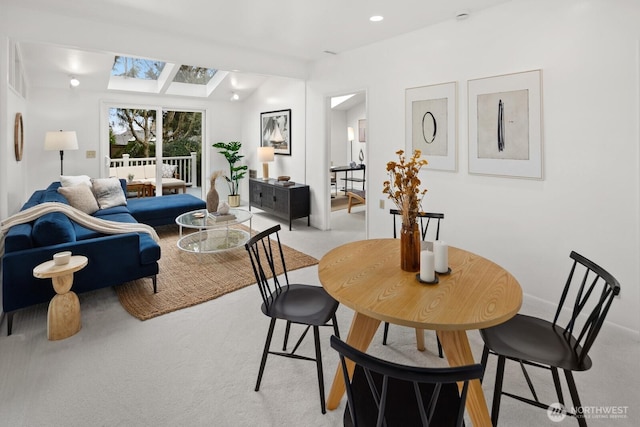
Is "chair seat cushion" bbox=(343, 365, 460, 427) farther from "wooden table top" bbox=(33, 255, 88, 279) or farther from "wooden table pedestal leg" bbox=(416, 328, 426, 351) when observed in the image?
"wooden table top" bbox=(33, 255, 88, 279)

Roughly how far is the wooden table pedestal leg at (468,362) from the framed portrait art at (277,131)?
5017mm

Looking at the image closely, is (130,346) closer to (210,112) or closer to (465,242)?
(465,242)

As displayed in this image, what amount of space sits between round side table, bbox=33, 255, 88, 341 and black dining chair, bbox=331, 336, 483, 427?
220cm

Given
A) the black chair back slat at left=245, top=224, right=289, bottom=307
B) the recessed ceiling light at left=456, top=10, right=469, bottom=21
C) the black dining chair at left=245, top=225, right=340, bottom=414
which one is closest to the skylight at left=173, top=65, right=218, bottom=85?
the black chair back slat at left=245, top=224, right=289, bottom=307

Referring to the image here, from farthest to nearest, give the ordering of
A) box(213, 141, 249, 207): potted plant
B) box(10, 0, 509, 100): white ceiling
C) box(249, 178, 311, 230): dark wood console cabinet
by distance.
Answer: box(213, 141, 249, 207): potted plant, box(249, 178, 311, 230): dark wood console cabinet, box(10, 0, 509, 100): white ceiling

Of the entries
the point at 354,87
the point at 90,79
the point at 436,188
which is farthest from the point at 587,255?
the point at 90,79

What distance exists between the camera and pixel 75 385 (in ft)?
6.47

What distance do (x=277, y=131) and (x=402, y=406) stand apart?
574 cm

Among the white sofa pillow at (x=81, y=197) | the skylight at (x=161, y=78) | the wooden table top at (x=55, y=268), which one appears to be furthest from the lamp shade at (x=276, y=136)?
the wooden table top at (x=55, y=268)

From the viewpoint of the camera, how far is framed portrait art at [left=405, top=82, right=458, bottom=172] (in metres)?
3.56

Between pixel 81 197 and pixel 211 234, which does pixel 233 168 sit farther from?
pixel 81 197

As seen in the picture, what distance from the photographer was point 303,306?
1.95m

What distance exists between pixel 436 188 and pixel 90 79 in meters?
5.36

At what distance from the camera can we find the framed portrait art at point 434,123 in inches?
140
